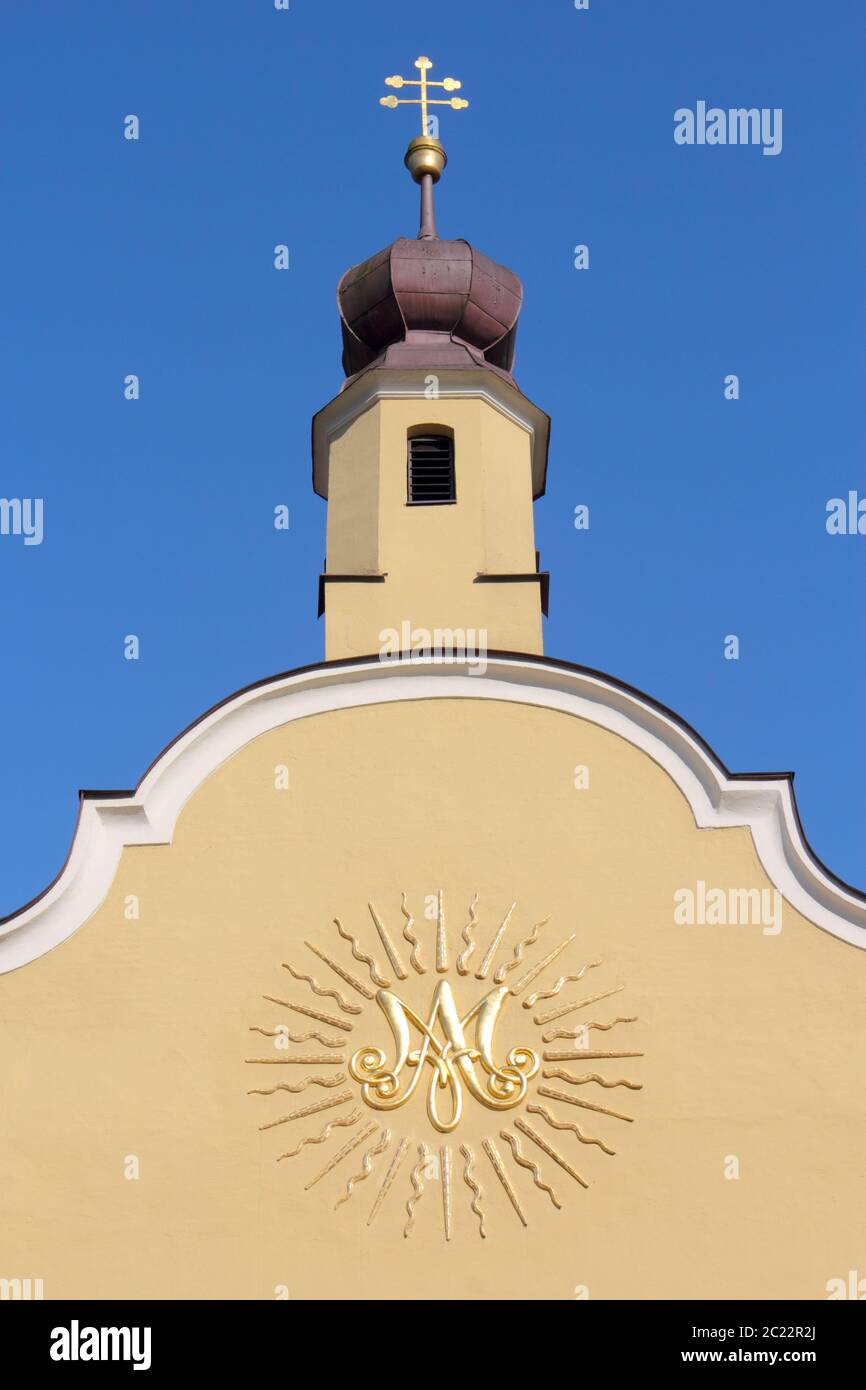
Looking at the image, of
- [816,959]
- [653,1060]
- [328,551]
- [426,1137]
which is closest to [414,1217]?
[426,1137]

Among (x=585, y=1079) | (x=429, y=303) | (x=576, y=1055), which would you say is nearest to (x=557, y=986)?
(x=576, y=1055)

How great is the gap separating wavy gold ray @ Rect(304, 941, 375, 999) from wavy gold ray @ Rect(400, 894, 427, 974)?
282mm

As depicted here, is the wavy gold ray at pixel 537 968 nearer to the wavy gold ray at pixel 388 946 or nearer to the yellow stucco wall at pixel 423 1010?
the yellow stucco wall at pixel 423 1010

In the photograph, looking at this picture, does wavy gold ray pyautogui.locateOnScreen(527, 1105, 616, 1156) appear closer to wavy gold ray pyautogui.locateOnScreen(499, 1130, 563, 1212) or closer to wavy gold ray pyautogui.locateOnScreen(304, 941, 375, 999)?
wavy gold ray pyautogui.locateOnScreen(499, 1130, 563, 1212)

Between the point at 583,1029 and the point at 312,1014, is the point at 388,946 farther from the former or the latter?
the point at 583,1029

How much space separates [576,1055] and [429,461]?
15.3 ft

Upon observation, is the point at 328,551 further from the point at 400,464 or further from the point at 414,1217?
the point at 414,1217

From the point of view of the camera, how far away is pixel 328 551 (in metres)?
15.7

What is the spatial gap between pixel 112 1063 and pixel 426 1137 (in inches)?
67.4

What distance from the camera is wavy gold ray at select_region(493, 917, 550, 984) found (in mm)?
12867

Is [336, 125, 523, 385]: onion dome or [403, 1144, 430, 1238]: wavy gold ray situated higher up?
[336, 125, 523, 385]: onion dome

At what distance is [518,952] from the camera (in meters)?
12.9

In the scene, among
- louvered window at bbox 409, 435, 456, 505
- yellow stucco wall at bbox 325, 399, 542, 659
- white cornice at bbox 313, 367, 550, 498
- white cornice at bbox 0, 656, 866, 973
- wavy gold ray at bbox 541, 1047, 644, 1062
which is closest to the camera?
wavy gold ray at bbox 541, 1047, 644, 1062

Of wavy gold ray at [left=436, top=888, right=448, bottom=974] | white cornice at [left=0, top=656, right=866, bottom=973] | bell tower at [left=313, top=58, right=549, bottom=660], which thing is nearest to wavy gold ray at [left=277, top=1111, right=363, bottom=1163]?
wavy gold ray at [left=436, top=888, right=448, bottom=974]
